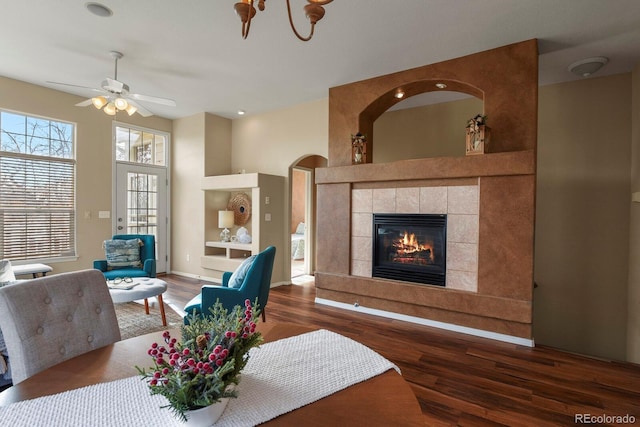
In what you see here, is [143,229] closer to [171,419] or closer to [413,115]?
[413,115]

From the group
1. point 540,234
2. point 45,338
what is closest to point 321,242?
point 540,234

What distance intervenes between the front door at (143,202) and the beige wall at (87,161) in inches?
8.4

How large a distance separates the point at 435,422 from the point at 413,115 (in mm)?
4266

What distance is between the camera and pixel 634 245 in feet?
12.3

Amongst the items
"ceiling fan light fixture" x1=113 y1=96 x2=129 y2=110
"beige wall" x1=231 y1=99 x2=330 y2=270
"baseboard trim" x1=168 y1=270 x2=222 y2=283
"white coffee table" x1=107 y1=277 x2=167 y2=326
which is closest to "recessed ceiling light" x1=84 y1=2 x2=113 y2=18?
"ceiling fan light fixture" x1=113 y1=96 x2=129 y2=110

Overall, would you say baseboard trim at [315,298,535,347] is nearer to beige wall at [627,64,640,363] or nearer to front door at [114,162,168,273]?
beige wall at [627,64,640,363]

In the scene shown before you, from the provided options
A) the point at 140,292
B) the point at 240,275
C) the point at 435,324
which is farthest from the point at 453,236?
the point at 140,292

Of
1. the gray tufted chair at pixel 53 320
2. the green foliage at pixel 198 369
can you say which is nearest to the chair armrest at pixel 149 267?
the gray tufted chair at pixel 53 320

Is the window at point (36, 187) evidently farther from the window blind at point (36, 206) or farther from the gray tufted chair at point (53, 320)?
the gray tufted chair at point (53, 320)

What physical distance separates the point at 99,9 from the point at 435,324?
14.6 feet

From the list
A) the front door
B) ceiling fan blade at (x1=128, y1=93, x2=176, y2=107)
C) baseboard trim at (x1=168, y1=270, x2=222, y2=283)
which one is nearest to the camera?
ceiling fan blade at (x1=128, y1=93, x2=176, y2=107)

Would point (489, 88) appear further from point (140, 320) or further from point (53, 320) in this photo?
point (140, 320)

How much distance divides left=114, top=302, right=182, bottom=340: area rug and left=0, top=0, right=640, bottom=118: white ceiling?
2950 mm

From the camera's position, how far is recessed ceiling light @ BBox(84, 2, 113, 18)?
2873mm
